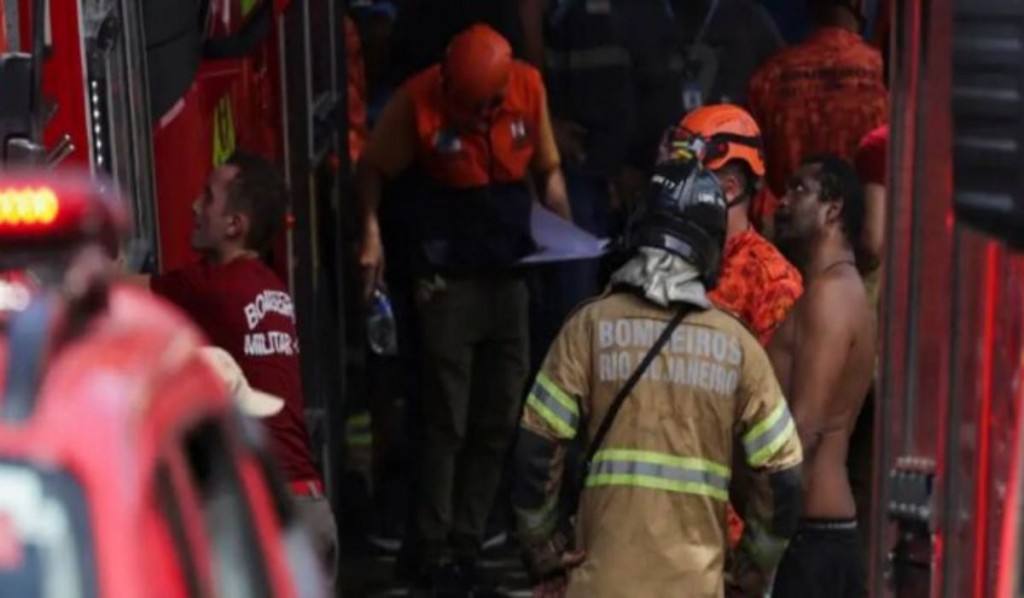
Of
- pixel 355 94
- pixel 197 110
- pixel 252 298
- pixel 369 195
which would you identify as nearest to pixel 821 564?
pixel 252 298

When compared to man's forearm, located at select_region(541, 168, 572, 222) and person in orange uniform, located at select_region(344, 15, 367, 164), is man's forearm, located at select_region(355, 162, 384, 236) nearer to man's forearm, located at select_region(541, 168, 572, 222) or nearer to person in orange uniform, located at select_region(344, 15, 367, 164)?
person in orange uniform, located at select_region(344, 15, 367, 164)

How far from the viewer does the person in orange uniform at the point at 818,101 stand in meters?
8.41

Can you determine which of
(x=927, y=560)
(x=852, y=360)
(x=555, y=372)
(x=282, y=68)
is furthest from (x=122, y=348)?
(x=282, y=68)

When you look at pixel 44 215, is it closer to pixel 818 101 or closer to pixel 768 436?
pixel 768 436

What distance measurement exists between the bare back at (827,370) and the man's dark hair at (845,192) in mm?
208

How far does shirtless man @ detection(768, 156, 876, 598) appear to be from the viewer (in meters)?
6.54

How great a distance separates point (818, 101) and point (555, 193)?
1.04m

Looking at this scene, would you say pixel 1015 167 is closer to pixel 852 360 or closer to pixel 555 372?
pixel 555 372

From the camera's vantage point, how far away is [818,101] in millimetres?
8461

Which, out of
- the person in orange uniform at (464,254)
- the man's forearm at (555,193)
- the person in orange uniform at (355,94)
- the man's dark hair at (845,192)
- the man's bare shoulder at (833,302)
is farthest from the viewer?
the person in orange uniform at (355,94)

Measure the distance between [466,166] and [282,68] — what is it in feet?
2.55

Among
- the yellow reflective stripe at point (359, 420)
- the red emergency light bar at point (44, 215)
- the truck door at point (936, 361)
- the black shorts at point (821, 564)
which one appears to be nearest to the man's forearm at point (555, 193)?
the yellow reflective stripe at point (359, 420)

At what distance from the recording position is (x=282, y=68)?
8.34 meters

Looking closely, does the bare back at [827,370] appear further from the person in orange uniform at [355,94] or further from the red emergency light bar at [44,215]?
the red emergency light bar at [44,215]
